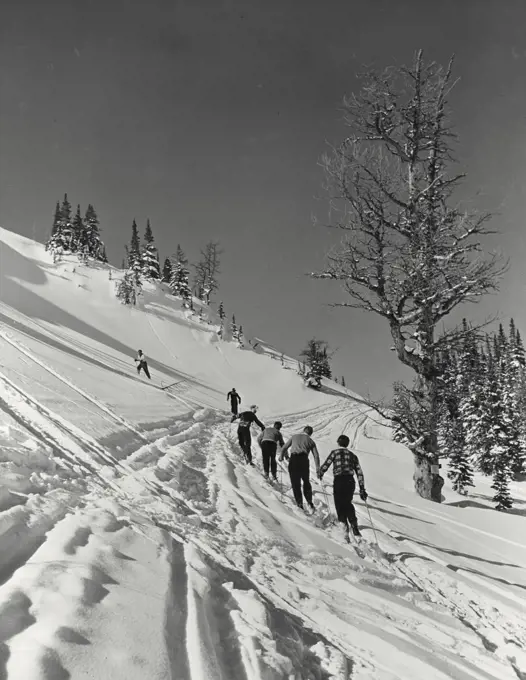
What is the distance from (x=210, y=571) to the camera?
12.9 feet

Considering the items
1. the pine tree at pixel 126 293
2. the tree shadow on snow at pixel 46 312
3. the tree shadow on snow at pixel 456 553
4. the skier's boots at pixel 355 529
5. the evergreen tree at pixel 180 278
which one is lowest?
the tree shadow on snow at pixel 456 553

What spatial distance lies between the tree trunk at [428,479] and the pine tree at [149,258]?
209 ft

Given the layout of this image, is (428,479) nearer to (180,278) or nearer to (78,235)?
(180,278)

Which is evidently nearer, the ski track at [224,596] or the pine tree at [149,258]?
the ski track at [224,596]

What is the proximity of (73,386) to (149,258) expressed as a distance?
204 feet

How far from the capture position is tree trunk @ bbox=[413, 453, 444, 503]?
10891 millimetres

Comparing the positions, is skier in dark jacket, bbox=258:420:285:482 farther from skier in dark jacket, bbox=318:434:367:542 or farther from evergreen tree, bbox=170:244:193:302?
evergreen tree, bbox=170:244:193:302

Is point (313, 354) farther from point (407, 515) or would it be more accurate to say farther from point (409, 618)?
point (409, 618)

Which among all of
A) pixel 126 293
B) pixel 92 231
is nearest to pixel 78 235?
pixel 92 231

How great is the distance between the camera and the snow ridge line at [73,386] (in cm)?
1152

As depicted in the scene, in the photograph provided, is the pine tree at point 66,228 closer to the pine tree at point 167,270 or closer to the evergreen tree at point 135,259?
the evergreen tree at point 135,259

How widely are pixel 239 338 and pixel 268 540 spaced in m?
56.7

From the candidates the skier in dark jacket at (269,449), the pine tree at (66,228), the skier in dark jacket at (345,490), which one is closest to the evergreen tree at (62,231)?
the pine tree at (66,228)

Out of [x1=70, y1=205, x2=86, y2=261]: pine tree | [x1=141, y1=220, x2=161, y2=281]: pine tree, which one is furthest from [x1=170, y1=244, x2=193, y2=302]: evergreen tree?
[x1=70, y1=205, x2=86, y2=261]: pine tree
